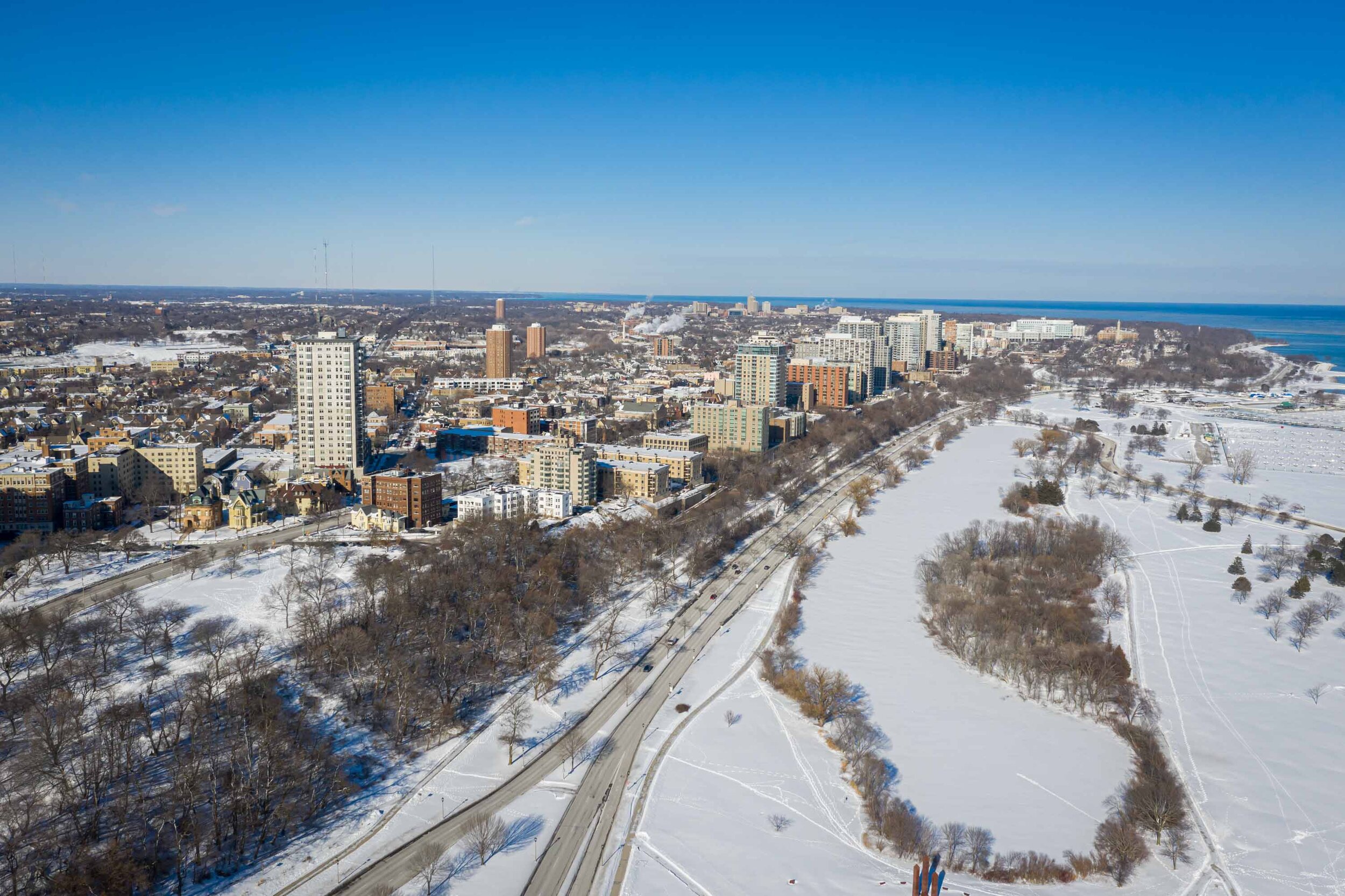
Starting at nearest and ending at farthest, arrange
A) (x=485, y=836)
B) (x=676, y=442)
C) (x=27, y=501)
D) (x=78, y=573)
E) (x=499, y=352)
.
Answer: (x=485, y=836) < (x=78, y=573) < (x=27, y=501) < (x=676, y=442) < (x=499, y=352)

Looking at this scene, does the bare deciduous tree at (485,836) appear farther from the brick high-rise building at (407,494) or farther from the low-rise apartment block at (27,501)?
the low-rise apartment block at (27,501)

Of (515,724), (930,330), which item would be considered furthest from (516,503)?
(930,330)

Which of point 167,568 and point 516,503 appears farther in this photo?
point 516,503

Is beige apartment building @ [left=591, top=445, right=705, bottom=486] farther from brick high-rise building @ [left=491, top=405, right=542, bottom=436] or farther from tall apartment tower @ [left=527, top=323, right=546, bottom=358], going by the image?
tall apartment tower @ [left=527, top=323, right=546, bottom=358]

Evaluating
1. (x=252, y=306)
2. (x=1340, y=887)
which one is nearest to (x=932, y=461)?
(x=1340, y=887)

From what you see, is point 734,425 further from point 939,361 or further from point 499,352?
point 939,361

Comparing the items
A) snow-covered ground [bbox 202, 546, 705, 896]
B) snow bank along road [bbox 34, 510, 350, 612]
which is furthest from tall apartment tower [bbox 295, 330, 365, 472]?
snow-covered ground [bbox 202, 546, 705, 896]

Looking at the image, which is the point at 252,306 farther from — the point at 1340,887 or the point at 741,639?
the point at 1340,887
